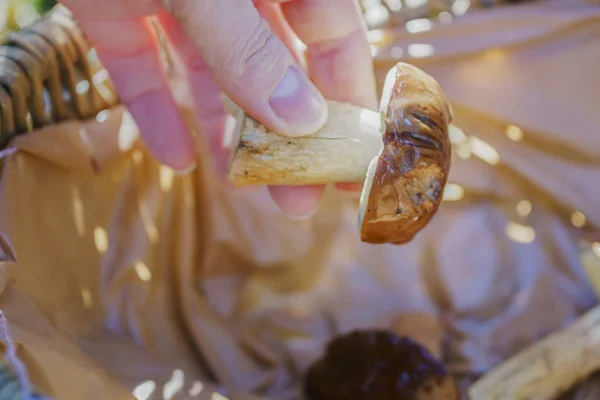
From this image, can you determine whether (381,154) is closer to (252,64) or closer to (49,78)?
(252,64)

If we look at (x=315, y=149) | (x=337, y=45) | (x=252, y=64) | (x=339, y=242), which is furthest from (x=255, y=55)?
(x=339, y=242)

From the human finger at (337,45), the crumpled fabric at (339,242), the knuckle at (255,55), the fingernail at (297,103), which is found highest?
the knuckle at (255,55)

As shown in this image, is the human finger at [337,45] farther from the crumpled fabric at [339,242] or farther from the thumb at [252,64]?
the crumpled fabric at [339,242]

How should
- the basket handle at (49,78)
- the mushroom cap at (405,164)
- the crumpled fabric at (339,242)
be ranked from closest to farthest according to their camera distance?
the mushroom cap at (405,164), the basket handle at (49,78), the crumpled fabric at (339,242)

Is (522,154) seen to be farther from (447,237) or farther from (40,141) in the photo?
(40,141)

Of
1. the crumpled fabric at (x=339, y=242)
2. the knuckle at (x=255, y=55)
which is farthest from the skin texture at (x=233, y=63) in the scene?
the crumpled fabric at (x=339, y=242)

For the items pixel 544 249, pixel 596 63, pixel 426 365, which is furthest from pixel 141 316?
pixel 596 63

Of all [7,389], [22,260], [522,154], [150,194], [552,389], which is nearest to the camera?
[7,389]
